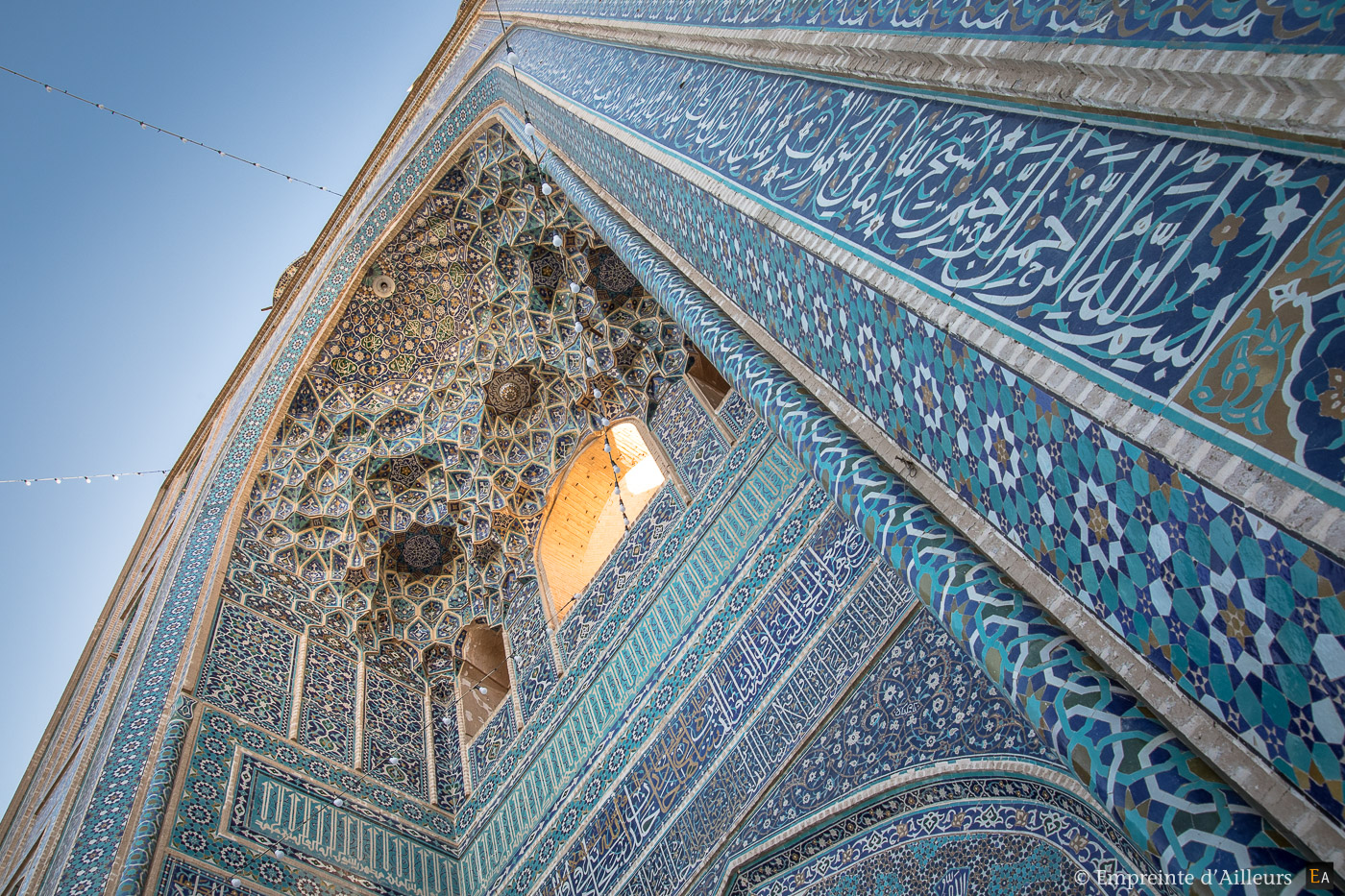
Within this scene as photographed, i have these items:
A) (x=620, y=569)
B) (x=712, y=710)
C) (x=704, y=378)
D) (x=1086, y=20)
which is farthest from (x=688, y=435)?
(x=1086, y=20)

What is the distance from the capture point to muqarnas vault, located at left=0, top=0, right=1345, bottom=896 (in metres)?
1.08

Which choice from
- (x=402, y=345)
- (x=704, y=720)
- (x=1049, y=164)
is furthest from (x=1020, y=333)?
(x=402, y=345)

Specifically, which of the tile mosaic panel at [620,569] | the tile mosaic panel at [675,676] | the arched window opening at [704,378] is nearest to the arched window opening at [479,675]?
the tile mosaic panel at [620,569]

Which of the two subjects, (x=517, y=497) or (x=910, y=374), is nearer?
(x=910, y=374)

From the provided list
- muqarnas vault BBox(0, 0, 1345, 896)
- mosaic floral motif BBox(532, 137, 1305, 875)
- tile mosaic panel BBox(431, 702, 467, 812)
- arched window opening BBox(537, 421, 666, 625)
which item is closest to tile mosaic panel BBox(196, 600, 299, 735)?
muqarnas vault BBox(0, 0, 1345, 896)

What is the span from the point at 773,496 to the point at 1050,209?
218 cm

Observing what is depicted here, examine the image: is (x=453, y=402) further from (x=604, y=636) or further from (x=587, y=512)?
(x=604, y=636)

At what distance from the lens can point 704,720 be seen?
3.21 metres

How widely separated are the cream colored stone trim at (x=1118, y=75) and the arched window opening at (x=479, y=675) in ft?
12.8

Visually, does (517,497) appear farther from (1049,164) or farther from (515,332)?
(1049,164)

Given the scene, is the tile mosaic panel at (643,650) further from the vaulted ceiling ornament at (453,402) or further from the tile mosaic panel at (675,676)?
the vaulted ceiling ornament at (453,402)

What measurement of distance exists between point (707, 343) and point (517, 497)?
3.02 meters

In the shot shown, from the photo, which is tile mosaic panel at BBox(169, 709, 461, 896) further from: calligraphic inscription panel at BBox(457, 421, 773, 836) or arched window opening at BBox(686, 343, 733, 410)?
arched window opening at BBox(686, 343, 733, 410)

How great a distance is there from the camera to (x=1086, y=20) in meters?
1.35
